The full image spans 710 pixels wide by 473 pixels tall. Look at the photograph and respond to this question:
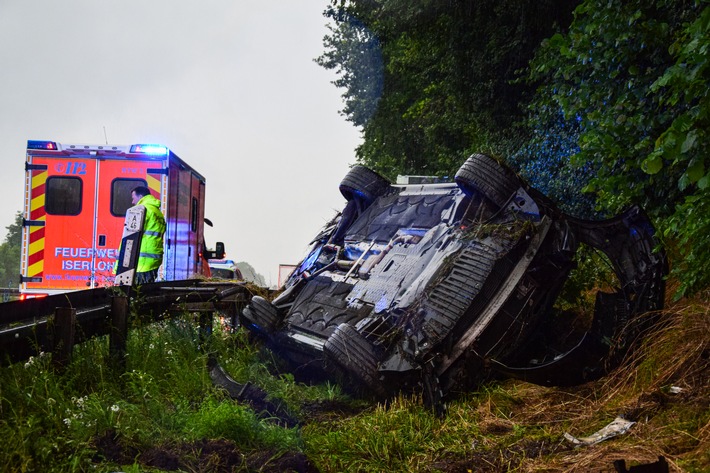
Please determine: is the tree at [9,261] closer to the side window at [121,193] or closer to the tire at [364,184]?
the side window at [121,193]

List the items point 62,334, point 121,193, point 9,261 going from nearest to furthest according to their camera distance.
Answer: point 62,334, point 121,193, point 9,261

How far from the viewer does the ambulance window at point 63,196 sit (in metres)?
9.91

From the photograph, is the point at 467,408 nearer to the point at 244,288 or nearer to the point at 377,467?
the point at 377,467

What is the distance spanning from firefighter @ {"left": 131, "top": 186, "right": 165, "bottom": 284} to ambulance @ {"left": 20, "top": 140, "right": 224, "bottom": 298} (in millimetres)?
1479

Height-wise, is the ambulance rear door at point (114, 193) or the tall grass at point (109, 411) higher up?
the ambulance rear door at point (114, 193)

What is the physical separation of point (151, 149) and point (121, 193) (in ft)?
2.36

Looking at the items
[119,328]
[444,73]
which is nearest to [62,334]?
[119,328]

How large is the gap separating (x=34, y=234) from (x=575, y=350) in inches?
296

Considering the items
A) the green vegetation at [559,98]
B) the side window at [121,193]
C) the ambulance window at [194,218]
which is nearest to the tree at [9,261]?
the green vegetation at [559,98]

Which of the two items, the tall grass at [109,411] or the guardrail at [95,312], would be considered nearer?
the tall grass at [109,411]

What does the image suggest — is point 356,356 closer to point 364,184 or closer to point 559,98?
point 364,184

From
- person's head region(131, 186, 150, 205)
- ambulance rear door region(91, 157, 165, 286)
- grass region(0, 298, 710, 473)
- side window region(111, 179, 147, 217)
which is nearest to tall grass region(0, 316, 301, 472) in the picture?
grass region(0, 298, 710, 473)

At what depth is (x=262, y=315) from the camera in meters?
6.91

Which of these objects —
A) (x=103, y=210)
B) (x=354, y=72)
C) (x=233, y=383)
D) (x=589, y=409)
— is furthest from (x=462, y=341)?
(x=354, y=72)
